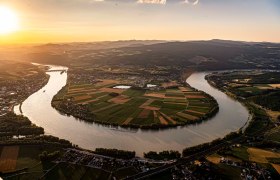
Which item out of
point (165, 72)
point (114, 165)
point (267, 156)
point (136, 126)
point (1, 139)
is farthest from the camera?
point (165, 72)

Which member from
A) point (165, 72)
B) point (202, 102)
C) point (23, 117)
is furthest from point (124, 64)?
point (23, 117)

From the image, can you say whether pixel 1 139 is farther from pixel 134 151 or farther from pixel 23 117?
pixel 134 151

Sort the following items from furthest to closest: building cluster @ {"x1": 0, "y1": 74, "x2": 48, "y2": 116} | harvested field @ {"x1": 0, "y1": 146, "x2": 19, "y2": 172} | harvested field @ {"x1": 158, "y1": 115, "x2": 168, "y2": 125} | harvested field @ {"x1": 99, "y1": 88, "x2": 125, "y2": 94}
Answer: harvested field @ {"x1": 99, "y1": 88, "x2": 125, "y2": 94} → building cluster @ {"x1": 0, "y1": 74, "x2": 48, "y2": 116} → harvested field @ {"x1": 158, "y1": 115, "x2": 168, "y2": 125} → harvested field @ {"x1": 0, "y1": 146, "x2": 19, "y2": 172}

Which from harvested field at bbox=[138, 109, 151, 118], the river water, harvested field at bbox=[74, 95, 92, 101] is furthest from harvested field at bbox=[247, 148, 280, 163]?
harvested field at bbox=[74, 95, 92, 101]

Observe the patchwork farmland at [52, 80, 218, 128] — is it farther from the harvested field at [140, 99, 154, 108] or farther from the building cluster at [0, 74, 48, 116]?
the building cluster at [0, 74, 48, 116]

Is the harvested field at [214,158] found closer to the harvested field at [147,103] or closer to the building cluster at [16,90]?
the harvested field at [147,103]

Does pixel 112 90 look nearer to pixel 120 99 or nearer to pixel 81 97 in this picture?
pixel 81 97

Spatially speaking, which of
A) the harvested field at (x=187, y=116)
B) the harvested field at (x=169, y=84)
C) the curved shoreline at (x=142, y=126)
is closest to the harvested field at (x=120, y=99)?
the curved shoreline at (x=142, y=126)
